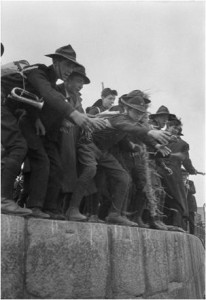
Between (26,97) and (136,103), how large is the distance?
1.97 meters

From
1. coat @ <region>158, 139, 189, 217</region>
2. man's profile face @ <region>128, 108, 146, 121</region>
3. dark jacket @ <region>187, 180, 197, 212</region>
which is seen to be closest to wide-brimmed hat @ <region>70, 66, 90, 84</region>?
man's profile face @ <region>128, 108, 146, 121</region>

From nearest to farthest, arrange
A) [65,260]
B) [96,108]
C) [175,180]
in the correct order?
[65,260] < [96,108] < [175,180]

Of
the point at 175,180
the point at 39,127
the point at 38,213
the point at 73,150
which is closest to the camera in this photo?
the point at 38,213

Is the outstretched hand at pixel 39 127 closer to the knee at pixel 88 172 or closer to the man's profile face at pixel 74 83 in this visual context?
the knee at pixel 88 172

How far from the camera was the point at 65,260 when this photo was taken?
3.79m

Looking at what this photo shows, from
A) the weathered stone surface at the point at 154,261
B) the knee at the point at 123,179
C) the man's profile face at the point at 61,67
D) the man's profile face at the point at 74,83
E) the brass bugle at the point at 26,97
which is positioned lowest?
the weathered stone surface at the point at 154,261

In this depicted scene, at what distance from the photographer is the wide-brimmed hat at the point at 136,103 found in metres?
5.70

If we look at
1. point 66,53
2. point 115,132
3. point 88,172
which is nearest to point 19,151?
point 66,53

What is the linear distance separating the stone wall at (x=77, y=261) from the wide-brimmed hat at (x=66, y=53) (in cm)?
152

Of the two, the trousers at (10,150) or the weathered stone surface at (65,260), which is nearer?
the weathered stone surface at (65,260)

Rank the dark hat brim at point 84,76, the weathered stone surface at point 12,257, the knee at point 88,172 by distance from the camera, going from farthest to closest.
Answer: the dark hat brim at point 84,76 → the knee at point 88,172 → the weathered stone surface at point 12,257

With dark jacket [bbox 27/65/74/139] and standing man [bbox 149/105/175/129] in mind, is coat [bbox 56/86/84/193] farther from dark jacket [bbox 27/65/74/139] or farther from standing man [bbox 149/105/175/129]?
standing man [bbox 149/105/175/129]

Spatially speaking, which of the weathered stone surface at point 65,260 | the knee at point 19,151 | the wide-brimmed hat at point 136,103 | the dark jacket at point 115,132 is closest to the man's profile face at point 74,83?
the dark jacket at point 115,132

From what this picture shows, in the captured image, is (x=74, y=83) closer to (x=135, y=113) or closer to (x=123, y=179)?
(x=135, y=113)
